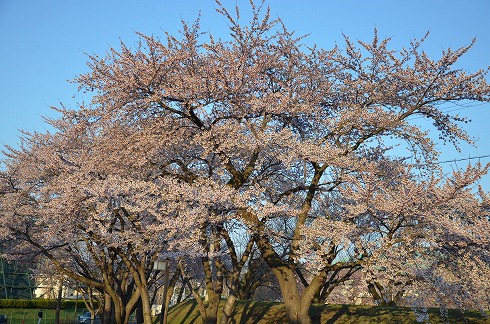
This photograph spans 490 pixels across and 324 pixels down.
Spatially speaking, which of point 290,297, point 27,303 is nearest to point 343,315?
point 290,297

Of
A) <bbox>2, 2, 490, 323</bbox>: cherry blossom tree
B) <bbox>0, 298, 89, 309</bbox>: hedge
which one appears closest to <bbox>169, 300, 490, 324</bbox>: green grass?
<bbox>2, 2, 490, 323</bbox>: cherry blossom tree

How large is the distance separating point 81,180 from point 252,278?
1810 centimetres

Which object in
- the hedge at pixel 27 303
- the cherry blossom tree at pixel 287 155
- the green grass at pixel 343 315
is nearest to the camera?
the cherry blossom tree at pixel 287 155

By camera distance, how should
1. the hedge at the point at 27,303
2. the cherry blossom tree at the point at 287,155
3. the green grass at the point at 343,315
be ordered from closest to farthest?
the cherry blossom tree at the point at 287,155, the green grass at the point at 343,315, the hedge at the point at 27,303

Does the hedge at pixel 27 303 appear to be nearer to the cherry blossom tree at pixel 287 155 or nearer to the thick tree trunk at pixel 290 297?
the cherry blossom tree at pixel 287 155

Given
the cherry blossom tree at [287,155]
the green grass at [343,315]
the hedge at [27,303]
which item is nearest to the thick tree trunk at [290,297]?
the cherry blossom tree at [287,155]

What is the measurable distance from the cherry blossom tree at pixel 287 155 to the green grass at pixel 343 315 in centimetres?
403

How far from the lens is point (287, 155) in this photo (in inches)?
587

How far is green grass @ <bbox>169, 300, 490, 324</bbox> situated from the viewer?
17.5 meters

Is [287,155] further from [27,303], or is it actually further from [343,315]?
[27,303]

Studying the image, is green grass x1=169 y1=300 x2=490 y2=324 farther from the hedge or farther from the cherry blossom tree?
the hedge

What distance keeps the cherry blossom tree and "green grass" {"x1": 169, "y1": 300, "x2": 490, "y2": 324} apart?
4.03 meters

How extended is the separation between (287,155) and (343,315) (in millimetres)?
8853

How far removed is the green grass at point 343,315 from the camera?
17484 millimetres
